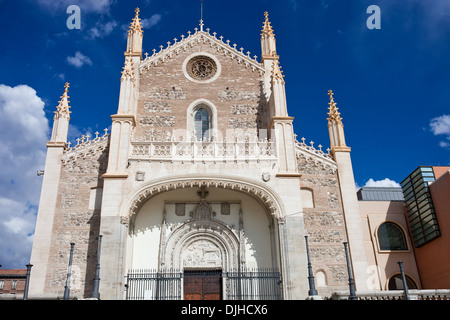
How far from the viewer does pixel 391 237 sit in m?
26.1

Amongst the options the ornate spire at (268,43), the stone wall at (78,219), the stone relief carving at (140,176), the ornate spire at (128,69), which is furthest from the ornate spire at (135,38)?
the stone relief carving at (140,176)

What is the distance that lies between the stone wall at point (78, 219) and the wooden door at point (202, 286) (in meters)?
4.57

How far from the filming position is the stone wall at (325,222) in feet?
68.2

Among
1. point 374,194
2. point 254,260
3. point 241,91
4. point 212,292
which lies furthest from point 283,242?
point 374,194

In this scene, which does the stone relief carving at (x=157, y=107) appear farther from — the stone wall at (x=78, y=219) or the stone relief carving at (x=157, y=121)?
the stone wall at (x=78, y=219)

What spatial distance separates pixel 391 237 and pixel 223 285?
1181 cm

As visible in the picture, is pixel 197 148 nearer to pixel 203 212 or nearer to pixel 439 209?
pixel 203 212

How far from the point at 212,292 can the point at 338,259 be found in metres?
6.49

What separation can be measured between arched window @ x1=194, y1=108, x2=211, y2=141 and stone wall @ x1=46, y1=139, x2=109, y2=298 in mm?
5296

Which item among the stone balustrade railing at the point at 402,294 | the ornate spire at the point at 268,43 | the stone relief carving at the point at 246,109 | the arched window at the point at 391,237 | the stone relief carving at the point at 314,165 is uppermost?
the ornate spire at the point at 268,43

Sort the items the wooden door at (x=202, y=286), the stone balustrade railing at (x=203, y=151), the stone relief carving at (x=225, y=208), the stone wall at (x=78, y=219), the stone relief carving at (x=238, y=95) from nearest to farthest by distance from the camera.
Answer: the stone wall at (x=78, y=219) → the wooden door at (x=202, y=286) → the stone balustrade railing at (x=203, y=151) → the stone relief carving at (x=225, y=208) → the stone relief carving at (x=238, y=95)

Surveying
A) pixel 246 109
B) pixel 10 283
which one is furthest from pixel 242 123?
pixel 10 283

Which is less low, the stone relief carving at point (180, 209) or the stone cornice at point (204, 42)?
the stone cornice at point (204, 42)

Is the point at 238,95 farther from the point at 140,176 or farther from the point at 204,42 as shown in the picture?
the point at 140,176
